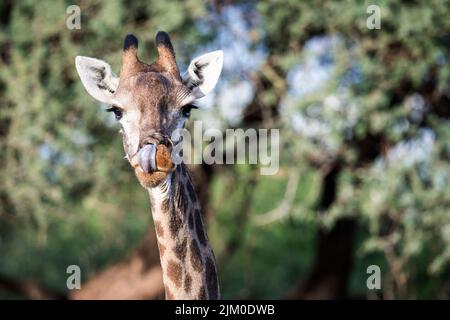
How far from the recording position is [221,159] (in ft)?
35.8

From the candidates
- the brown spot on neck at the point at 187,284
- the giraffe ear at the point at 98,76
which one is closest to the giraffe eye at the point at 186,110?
the giraffe ear at the point at 98,76

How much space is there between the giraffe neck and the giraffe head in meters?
0.26

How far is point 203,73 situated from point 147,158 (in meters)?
1.08

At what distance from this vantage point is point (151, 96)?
176 inches

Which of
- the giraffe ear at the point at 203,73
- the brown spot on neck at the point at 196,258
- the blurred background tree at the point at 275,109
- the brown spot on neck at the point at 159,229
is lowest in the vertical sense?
the brown spot on neck at the point at 196,258

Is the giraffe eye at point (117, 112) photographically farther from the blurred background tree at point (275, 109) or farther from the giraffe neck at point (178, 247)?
the blurred background tree at point (275, 109)

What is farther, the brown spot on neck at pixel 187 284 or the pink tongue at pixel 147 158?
the brown spot on neck at pixel 187 284

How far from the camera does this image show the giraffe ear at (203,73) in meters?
4.87

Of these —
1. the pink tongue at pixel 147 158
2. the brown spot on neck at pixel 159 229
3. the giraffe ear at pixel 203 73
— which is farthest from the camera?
the giraffe ear at pixel 203 73

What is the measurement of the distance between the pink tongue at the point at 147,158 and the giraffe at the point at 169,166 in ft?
0.27

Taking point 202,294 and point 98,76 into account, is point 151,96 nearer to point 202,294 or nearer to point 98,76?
point 98,76

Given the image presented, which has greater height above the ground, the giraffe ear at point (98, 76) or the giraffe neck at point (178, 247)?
the giraffe ear at point (98, 76)

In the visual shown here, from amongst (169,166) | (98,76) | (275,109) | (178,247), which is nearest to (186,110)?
(169,166)

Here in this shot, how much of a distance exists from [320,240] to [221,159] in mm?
3445
